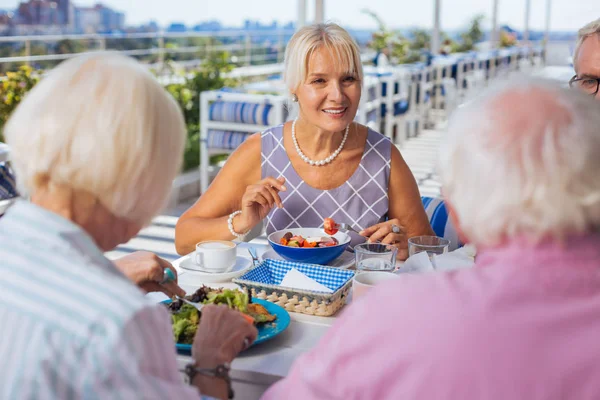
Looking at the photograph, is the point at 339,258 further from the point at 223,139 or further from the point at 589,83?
the point at 223,139

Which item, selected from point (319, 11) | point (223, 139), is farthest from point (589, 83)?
point (223, 139)

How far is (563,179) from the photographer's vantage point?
2.68 ft

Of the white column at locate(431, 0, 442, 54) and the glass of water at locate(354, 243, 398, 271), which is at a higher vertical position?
the white column at locate(431, 0, 442, 54)

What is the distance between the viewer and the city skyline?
9.28 m

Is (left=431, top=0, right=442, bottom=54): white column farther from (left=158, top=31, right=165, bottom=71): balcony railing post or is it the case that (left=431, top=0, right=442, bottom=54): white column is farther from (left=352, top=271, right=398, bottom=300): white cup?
(left=352, top=271, right=398, bottom=300): white cup

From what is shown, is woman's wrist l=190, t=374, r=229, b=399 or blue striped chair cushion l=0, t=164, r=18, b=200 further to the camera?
blue striped chair cushion l=0, t=164, r=18, b=200

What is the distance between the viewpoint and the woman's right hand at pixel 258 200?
1976 millimetres

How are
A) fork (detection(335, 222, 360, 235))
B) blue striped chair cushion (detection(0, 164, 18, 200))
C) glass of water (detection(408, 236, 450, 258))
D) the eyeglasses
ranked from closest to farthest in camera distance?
glass of water (detection(408, 236, 450, 258)) → fork (detection(335, 222, 360, 235)) → the eyeglasses → blue striped chair cushion (detection(0, 164, 18, 200))

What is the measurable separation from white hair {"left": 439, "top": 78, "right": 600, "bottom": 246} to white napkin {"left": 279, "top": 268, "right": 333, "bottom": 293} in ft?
2.49

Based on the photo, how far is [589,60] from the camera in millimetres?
2121

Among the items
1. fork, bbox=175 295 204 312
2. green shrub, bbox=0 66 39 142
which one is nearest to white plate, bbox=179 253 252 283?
fork, bbox=175 295 204 312

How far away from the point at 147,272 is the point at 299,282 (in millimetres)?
385

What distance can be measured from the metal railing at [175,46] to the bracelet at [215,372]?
18.8 feet

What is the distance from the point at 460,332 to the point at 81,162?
0.55m
